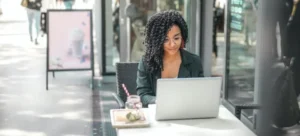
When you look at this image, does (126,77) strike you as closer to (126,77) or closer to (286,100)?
(126,77)

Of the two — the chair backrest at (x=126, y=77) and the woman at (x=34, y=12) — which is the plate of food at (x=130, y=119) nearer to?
the chair backrest at (x=126, y=77)

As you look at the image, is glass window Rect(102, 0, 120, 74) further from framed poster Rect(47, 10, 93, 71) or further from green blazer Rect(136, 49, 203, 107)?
green blazer Rect(136, 49, 203, 107)

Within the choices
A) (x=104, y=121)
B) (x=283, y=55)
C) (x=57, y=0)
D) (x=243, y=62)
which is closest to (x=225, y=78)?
(x=243, y=62)

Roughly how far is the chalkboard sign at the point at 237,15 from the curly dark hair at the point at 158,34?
6.58 feet

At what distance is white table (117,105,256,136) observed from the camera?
272 centimetres

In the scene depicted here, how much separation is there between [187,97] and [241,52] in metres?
2.60

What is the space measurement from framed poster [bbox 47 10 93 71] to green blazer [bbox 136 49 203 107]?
3.33m

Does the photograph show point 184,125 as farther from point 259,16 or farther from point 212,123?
point 259,16

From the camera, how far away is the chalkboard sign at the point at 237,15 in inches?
201

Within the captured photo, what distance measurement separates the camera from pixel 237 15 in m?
5.19

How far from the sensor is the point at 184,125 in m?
2.83

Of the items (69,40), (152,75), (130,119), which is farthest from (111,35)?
(130,119)

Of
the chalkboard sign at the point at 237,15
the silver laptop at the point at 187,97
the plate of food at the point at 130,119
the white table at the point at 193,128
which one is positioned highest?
the chalkboard sign at the point at 237,15

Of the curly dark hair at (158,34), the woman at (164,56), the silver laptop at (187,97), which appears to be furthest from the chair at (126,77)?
the silver laptop at (187,97)
